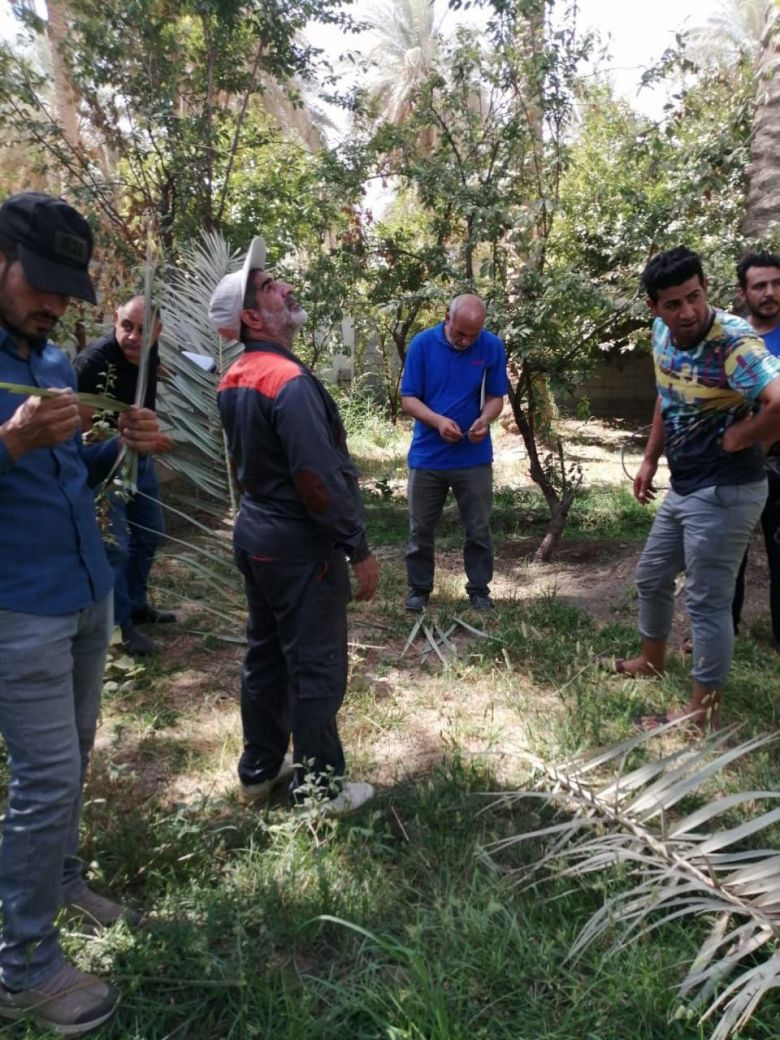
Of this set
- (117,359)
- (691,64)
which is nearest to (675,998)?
(117,359)

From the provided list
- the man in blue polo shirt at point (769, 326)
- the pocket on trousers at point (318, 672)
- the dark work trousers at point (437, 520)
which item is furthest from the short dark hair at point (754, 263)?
the pocket on trousers at point (318, 672)

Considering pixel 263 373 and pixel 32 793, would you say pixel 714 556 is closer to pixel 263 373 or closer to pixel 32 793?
pixel 263 373

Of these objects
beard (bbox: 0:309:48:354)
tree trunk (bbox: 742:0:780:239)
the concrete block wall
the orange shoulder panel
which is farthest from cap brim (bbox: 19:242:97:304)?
the concrete block wall

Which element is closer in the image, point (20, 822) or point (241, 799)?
point (20, 822)

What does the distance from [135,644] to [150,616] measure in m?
0.50

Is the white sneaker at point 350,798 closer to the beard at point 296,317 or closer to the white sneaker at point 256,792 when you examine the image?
the white sneaker at point 256,792

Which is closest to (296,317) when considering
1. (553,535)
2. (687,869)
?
(687,869)

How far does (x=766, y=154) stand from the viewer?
5508mm

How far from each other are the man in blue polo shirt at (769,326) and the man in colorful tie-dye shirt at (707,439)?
780 millimetres

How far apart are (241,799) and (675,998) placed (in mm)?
1667

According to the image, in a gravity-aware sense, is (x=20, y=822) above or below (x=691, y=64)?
below

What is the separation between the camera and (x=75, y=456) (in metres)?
2.22

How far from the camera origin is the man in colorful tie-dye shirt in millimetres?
3031

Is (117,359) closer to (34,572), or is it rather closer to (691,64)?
(34,572)
